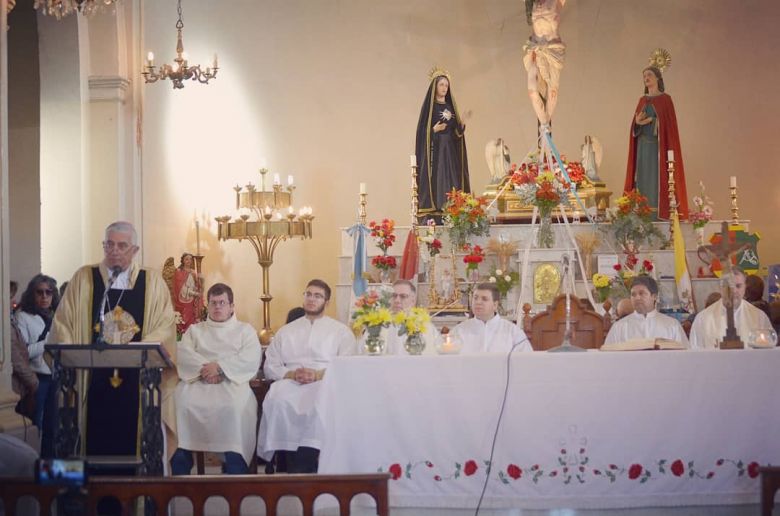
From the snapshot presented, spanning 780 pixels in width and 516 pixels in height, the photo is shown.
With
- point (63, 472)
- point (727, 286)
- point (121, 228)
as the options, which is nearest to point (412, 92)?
point (727, 286)

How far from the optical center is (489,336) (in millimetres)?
8133

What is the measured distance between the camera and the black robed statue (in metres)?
12.8

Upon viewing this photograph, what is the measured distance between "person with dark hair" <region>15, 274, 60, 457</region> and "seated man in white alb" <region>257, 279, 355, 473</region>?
65.3 inches

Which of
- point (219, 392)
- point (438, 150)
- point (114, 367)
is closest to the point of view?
point (114, 367)

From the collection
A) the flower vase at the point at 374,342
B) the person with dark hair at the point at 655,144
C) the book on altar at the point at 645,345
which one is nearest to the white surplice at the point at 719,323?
the book on altar at the point at 645,345

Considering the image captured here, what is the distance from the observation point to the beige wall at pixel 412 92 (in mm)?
14531

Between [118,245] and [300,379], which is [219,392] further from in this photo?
[118,245]

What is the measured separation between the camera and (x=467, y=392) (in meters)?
6.62

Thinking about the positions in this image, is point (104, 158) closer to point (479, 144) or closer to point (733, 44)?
point (479, 144)

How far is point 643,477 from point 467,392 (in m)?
1.20

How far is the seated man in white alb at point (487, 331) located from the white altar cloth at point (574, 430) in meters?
1.42

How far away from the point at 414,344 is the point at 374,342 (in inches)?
11.6

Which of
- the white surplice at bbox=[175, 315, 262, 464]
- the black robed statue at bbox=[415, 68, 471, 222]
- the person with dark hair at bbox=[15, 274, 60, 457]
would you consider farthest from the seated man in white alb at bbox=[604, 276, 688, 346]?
the black robed statue at bbox=[415, 68, 471, 222]

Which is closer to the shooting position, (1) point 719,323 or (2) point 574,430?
(2) point 574,430
